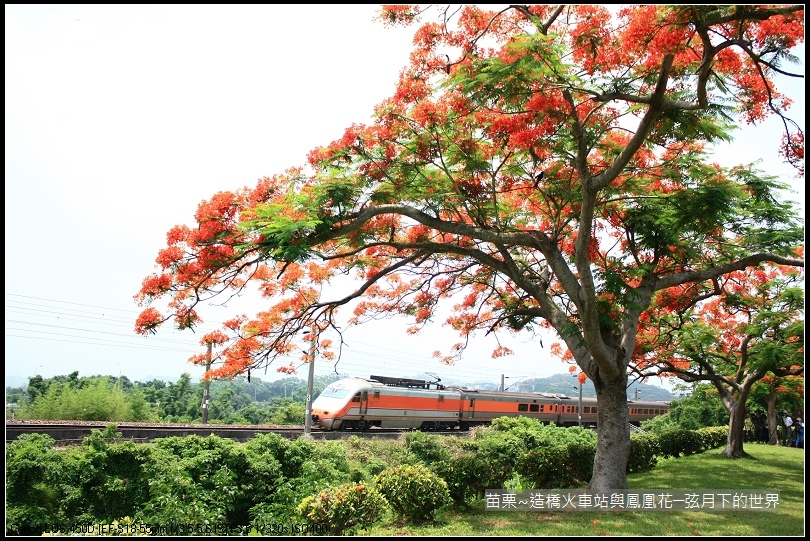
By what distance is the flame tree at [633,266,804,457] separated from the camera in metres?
13.2

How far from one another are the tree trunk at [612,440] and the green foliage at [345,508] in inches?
150

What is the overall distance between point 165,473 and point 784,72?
937 cm

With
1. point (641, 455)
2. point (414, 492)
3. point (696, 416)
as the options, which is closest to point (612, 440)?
point (414, 492)

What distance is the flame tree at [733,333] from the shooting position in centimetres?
1320

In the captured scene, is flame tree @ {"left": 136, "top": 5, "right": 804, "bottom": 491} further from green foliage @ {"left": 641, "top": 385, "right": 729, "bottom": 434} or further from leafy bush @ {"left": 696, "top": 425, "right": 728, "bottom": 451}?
green foliage @ {"left": 641, "top": 385, "right": 729, "bottom": 434}

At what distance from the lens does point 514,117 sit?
24.8 feet

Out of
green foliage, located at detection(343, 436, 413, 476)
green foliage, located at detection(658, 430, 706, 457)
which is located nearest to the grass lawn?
green foliage, located at detection(343, 436, 413, 476)

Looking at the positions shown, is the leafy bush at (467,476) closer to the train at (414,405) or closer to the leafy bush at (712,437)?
the train at (414,405)

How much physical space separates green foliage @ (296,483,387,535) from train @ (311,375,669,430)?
530 inches

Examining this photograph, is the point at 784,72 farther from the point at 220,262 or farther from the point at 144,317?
the point at 144,317

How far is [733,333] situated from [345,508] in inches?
570

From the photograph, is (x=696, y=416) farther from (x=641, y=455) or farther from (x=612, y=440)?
(x=612, y=440)

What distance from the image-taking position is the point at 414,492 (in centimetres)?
789

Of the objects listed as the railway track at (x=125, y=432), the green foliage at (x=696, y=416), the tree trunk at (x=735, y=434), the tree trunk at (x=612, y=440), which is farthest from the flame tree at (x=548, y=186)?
the green foliage at (x=696, y=416)
